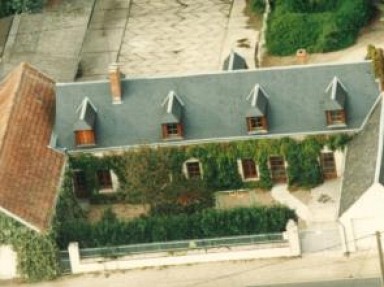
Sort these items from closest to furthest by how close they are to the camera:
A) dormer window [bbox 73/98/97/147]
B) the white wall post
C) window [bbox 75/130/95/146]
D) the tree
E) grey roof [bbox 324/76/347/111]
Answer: the white wall post → the tree → grey roof [bbox 324/76/347/111] → dormer window [bbox 73/98/97/147] → window [bbox 75/130/95/146]

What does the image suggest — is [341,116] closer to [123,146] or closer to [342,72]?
[342,72]

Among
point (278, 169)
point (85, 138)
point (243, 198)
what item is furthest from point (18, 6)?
point (278, 169)

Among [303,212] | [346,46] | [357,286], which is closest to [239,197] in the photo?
[303,212]

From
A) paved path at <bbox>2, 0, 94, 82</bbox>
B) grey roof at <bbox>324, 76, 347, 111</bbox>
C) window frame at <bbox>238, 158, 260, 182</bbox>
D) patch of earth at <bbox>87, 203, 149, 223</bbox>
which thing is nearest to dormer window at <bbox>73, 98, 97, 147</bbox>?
patch of earth at <bbox>87, 203, 149, 223</bbox>

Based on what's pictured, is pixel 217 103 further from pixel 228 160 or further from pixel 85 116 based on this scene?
pixel 85 116

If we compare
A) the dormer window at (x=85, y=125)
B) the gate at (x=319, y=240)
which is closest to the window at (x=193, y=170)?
the dormer window at (x=85, y=125)

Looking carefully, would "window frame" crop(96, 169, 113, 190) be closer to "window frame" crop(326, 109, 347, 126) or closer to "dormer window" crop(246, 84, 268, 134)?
"dormer window" crop(246, 84, 268, 134)
